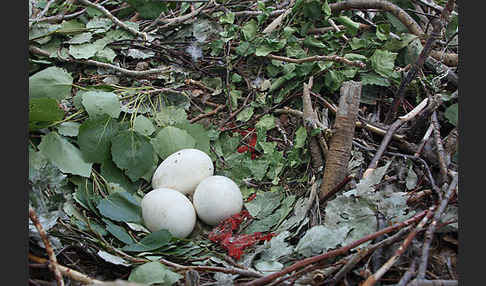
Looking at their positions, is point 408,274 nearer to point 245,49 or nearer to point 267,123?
point 267,123

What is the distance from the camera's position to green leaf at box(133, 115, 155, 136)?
177 cm

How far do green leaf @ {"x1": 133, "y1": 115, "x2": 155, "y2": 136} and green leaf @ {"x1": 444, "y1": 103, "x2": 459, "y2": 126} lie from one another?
3.28 feet

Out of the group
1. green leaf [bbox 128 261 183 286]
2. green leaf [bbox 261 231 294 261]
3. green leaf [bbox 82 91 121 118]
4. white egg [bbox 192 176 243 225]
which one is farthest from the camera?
green leaf [bbox 82 91 121 118]

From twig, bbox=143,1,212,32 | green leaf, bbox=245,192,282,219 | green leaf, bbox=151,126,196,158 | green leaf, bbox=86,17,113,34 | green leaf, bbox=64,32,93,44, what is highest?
twig, bbox=143,1,212,32

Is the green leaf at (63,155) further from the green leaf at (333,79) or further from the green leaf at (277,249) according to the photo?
the green leaf at (333,79)

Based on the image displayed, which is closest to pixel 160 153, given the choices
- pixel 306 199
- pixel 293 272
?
pixel 306 199

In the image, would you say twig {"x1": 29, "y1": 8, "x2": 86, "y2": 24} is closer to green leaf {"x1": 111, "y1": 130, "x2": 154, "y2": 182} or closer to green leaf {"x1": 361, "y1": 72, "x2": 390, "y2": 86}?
green leaf {"x1": 111, "y1": 130, "x2": 154, "y2": 182}

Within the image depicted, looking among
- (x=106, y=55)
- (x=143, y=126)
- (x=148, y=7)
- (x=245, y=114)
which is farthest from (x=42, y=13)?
(x=245, y=114)

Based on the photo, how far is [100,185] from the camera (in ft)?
5.30

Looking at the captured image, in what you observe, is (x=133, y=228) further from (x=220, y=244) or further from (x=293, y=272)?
(x=293, y=272)

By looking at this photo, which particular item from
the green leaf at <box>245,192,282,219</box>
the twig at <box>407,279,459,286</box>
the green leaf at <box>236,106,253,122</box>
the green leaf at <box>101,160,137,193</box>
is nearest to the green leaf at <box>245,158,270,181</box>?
the green leaf at <box>245,192,282,219</box>

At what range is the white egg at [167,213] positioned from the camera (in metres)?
1.51

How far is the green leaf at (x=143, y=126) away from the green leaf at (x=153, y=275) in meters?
0.62

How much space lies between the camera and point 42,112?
5.06ft
